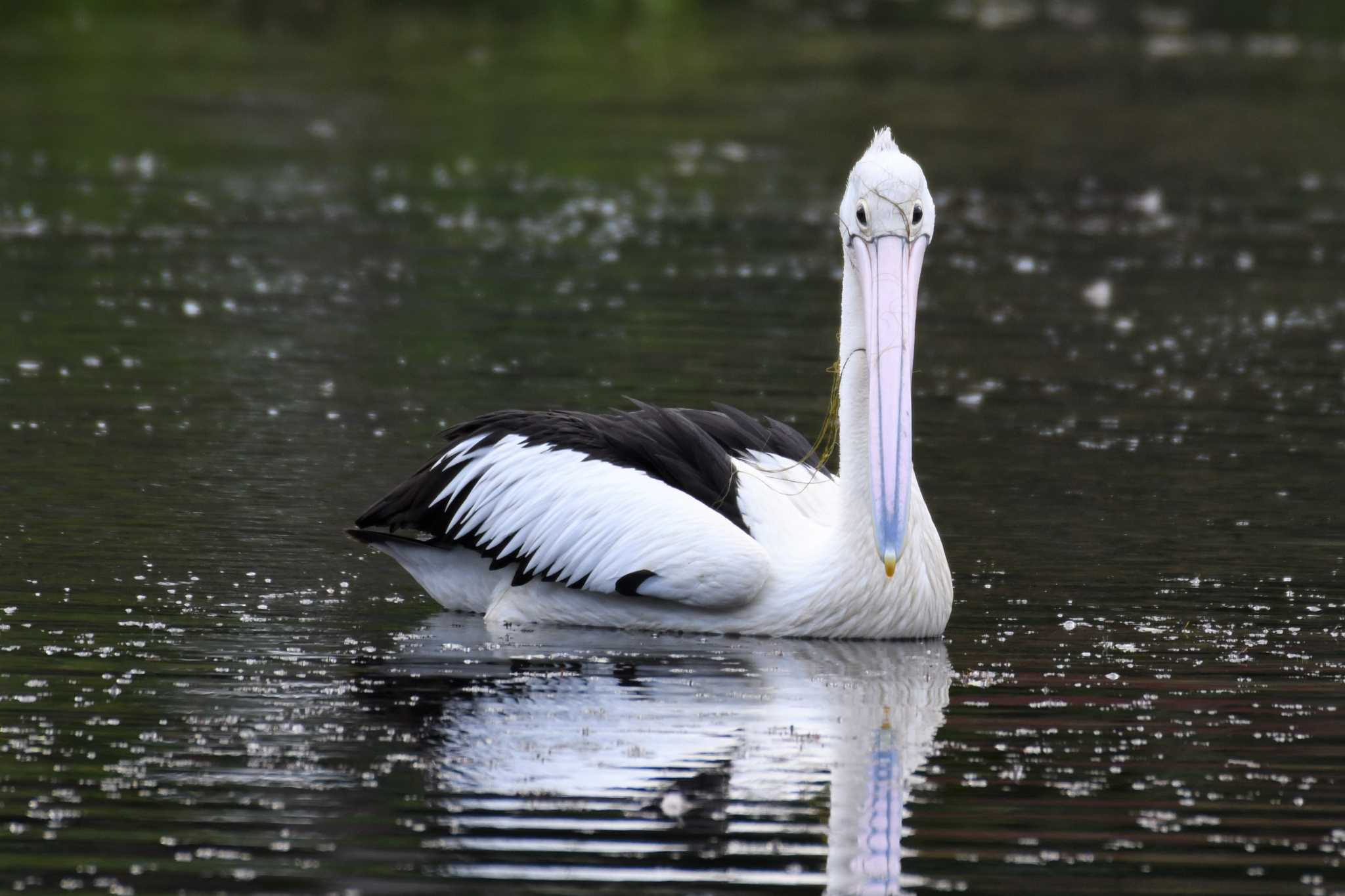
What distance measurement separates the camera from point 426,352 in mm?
11367

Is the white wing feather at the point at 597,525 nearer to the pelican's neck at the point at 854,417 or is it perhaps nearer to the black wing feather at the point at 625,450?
the black wing feather at the point at 625,450

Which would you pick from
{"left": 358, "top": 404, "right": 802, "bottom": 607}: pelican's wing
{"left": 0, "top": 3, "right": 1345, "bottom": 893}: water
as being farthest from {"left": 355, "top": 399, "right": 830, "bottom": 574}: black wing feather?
{"left": 0, "top": 3, "right": 1345, "bottom": 893}: water

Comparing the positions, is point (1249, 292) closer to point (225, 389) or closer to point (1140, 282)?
point (1140, 282)

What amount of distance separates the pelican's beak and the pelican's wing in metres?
0.46

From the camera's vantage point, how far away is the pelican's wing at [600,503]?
6.57 m

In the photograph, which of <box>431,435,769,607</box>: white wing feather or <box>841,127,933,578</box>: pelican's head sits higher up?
<box>841,127,933,578</box>: pelican's head

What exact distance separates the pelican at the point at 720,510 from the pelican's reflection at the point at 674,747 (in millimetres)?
126

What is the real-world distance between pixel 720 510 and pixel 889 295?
0.83m

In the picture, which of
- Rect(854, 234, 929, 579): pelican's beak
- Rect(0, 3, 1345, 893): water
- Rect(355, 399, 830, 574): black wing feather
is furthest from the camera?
Rect(355, 399, 830, 574): black wing feather

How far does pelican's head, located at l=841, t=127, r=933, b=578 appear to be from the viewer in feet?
20.6

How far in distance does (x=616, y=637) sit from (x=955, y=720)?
1310mm

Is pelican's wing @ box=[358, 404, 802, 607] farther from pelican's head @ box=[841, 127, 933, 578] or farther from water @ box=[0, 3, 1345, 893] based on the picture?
pelican's head @ box=[841, 127, 933, 578]

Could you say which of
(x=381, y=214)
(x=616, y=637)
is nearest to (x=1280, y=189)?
(x=381, y=214)

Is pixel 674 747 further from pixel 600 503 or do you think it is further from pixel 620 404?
pixel 620 404
